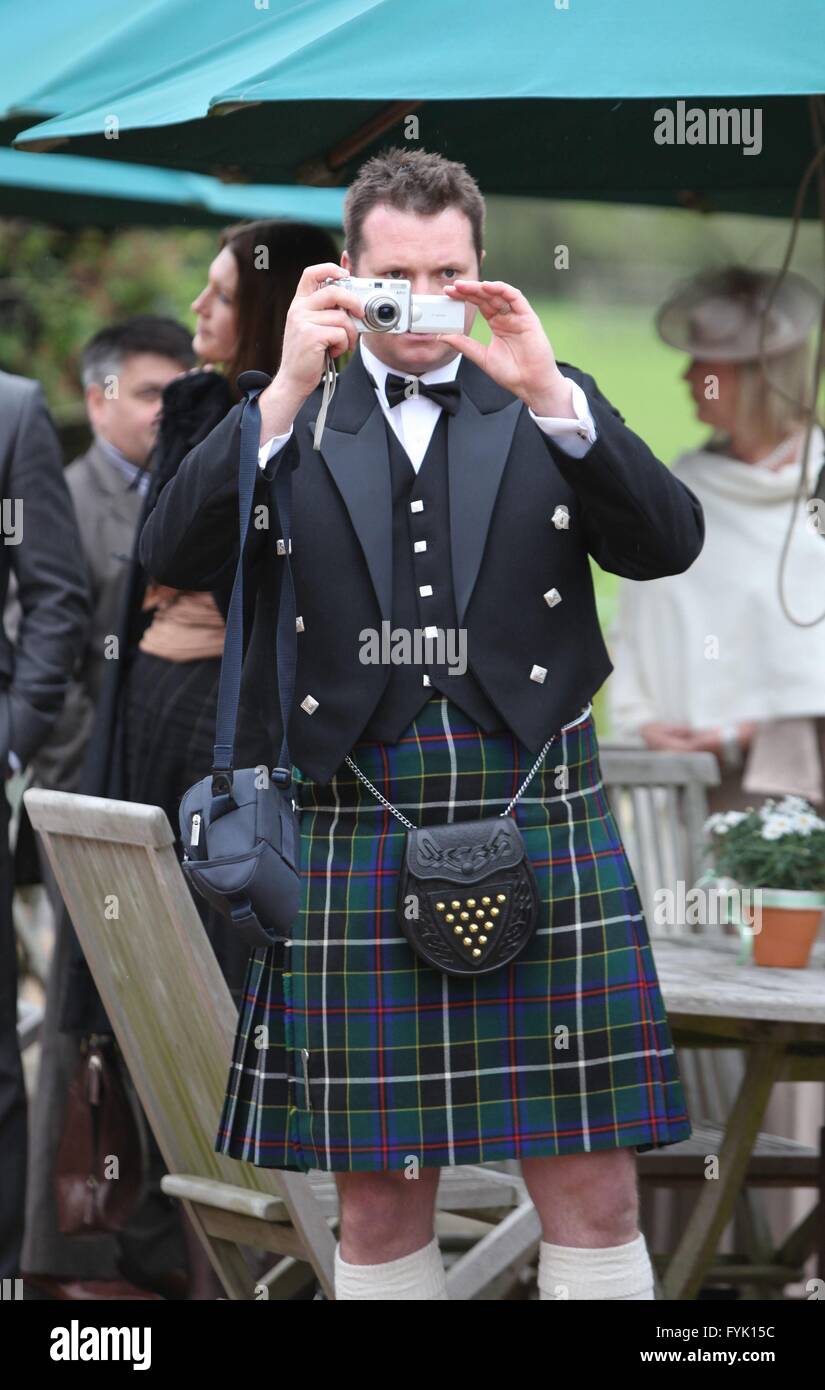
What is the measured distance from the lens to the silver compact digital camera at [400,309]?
7.57ft

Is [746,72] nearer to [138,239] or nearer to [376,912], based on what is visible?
[376,912]

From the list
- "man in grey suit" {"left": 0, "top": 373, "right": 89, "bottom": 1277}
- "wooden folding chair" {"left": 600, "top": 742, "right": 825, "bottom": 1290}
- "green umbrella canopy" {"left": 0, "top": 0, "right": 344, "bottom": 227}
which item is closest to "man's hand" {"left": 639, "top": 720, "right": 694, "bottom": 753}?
"wooden folding chair" {"left": 600, "top": 742, "right": 825, "bottom": 1290}

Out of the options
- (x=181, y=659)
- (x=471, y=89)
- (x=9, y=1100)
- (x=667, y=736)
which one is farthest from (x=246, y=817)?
(x=667, y=736)

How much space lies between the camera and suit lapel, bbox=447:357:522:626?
2.41 meters

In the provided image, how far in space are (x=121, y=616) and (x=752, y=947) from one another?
4.19 feet

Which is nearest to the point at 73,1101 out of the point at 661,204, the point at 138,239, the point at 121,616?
the point at 121,616

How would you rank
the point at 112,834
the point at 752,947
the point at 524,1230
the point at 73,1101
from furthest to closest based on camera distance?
the point at 73,1101 → the point at 752,947 → the point at 524,1230 → the point at 112,834

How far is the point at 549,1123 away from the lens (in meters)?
2.38

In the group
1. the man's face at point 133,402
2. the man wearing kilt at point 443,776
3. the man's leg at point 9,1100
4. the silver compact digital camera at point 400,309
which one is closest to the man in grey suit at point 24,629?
the man's leg at point 9,1100

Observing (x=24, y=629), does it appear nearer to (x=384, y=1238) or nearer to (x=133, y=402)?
(x=133, y=402)

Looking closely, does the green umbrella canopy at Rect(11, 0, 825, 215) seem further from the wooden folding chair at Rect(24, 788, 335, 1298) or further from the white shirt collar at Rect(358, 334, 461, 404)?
the wooden folding chair at Rect(24, 788, 335, 1298)

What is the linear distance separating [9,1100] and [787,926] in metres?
1.37

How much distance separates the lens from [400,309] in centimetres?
231

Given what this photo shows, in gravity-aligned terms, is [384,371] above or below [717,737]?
above
